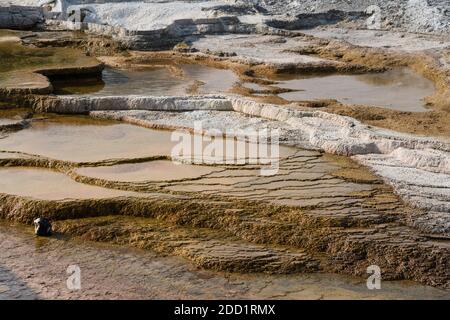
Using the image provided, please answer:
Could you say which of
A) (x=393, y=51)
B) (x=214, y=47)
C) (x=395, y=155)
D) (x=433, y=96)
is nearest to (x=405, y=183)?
(x=395, y=155)

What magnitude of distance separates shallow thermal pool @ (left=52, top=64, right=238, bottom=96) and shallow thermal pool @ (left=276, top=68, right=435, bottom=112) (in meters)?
0.86

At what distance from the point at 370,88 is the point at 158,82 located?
2636mm

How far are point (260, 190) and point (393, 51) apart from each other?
6096 mm

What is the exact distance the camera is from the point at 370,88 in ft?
28.0

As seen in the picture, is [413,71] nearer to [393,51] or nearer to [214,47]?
[393,51]

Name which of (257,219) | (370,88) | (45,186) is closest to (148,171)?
(45,186)

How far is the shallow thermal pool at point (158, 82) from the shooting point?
8156 mm

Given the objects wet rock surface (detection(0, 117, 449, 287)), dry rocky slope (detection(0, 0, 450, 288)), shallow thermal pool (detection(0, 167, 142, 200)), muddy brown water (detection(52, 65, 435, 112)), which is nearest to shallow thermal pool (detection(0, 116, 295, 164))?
dry rocky slope (detection(0, 0, 450, 288))

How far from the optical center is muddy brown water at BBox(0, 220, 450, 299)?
150 inches

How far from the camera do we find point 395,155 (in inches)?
219

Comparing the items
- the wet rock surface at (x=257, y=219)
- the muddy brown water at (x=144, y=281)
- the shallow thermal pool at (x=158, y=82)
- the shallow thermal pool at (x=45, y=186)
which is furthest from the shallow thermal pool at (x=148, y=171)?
the shallow thermal pool at (x=158, y=82)

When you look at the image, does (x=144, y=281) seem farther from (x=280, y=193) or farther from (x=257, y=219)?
(x=280, y=193)

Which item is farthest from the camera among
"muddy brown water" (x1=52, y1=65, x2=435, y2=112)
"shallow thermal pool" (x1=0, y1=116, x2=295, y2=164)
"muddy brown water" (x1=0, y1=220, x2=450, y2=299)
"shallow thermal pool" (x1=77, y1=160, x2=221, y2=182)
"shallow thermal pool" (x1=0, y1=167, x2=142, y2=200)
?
"muddy brown water" (x1=52, y1=65, x2=435, y2=112)

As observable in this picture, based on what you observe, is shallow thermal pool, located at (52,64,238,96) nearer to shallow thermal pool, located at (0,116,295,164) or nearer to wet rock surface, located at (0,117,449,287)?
shallow thermal pool, located at (0,116,295,164)
